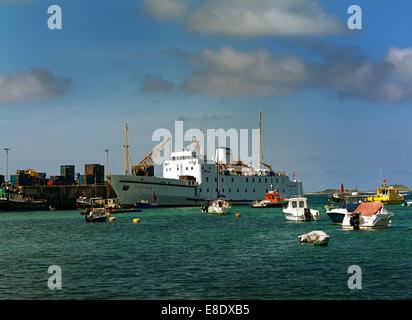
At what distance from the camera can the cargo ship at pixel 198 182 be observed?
107 metres

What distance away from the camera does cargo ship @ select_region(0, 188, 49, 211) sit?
114625mm

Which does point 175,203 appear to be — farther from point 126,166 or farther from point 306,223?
point 306,223

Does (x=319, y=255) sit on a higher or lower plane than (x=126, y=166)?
lower

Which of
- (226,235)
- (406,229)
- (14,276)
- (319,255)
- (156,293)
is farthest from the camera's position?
(406,229)

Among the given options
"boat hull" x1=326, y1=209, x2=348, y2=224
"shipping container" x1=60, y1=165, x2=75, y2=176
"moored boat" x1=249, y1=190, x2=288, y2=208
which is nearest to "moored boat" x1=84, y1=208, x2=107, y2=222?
"boat hull" x1=326, y1=209, x2=348, y2=224

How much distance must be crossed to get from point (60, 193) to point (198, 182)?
1408 inches

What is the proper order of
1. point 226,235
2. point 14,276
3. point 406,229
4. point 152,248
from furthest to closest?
1. point 406,229
2. point 226,235
3. point 152,248
4. point 14,276

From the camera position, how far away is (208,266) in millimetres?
27969

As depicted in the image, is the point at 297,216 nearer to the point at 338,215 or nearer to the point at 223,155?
A: the point at 338,215

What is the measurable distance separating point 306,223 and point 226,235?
17.5 metres

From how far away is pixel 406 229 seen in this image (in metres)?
50.5

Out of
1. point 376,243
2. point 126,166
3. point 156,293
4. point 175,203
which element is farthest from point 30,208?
point 156,293

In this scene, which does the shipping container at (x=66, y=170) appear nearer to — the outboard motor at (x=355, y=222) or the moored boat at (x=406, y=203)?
the moored boat at (x=406, y=203)
